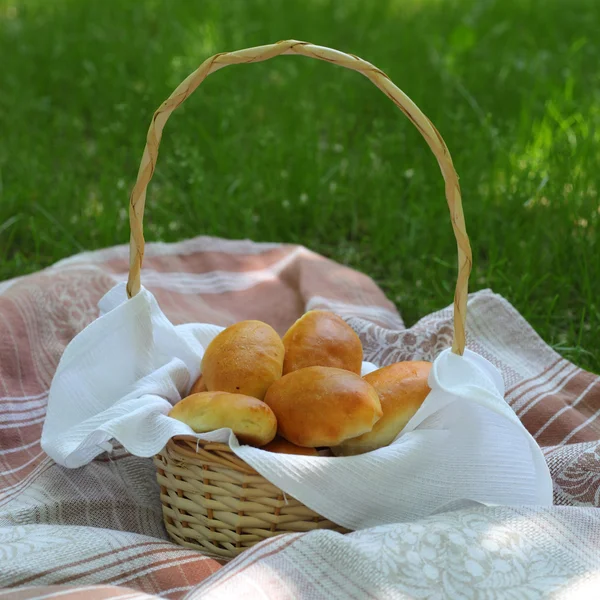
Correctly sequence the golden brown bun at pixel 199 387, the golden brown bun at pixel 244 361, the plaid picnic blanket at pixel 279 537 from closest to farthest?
the plaid picnic blanket at pixel 279 537, the golden brown bun at pixel 244 361, the golden brown bun at pixel 199 387

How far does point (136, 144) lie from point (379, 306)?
1.24m

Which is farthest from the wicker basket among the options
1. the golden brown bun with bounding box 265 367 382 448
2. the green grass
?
the green grass

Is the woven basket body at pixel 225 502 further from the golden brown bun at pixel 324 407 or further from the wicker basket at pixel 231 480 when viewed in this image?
the golden brown bun at pixel 324 407

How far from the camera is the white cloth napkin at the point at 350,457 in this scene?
132 cm

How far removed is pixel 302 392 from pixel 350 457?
4.8 inches

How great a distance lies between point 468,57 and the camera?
3752 mm

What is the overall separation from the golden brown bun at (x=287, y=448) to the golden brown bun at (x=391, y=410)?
7cm

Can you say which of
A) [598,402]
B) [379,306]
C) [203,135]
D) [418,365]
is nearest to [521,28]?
[203,135]

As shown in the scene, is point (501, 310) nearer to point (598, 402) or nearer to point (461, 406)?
point (598, 402)

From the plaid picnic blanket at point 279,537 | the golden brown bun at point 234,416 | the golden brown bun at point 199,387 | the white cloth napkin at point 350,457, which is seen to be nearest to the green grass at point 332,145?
the plaid picnic blanket at point 279,537

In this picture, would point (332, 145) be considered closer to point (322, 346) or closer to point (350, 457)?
point (322, 346)

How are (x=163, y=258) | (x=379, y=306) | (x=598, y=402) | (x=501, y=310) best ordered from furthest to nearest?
1. (x=163, y=258)
2. (x=379, y=306)
3. (x=501, y=310)
4. (x=598, y=402)

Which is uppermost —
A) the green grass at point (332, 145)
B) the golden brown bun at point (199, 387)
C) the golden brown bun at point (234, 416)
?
the green grass at point (332, 145)

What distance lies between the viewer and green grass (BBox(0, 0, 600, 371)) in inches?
99.1
